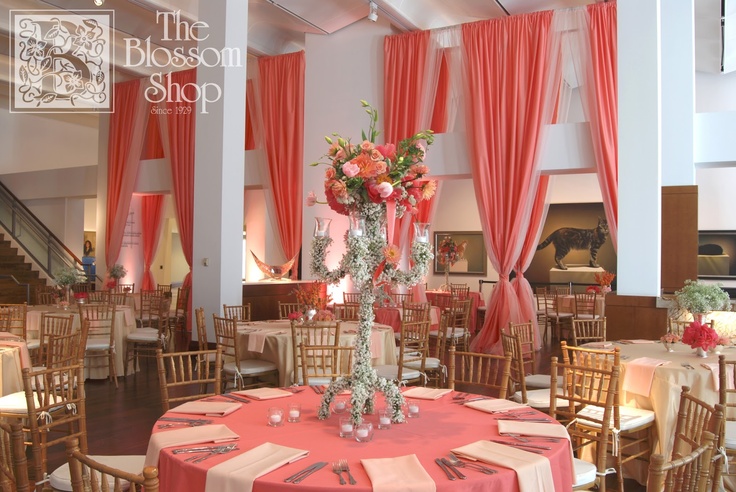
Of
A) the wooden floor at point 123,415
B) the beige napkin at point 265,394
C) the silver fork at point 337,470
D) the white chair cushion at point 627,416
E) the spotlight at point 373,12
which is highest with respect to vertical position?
the spotlight at point 373,12

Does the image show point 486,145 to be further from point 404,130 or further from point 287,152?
point 287,152

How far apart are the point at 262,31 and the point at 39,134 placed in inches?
349

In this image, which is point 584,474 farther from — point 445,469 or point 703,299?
point 703,299

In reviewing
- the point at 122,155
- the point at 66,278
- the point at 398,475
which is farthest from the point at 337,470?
the point at 122,155

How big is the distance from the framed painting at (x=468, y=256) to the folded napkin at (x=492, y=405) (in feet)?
39.1

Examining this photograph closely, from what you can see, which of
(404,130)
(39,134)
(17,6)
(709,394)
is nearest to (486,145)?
(404,130)

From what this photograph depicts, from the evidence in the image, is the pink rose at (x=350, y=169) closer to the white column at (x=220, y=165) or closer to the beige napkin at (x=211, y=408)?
the beige napkin at (x=211, y=408)

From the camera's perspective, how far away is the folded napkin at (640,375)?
14.5 feet

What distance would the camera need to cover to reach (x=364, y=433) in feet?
8.43

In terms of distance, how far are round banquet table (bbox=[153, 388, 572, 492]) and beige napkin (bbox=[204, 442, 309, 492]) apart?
3 cm

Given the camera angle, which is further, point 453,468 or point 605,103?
point 605,103

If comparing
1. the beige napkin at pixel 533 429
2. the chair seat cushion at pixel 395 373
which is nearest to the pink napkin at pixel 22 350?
the chair seat cushion at pixel 395 373

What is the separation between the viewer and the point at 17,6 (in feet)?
35.5

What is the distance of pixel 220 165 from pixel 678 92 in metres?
6.30
